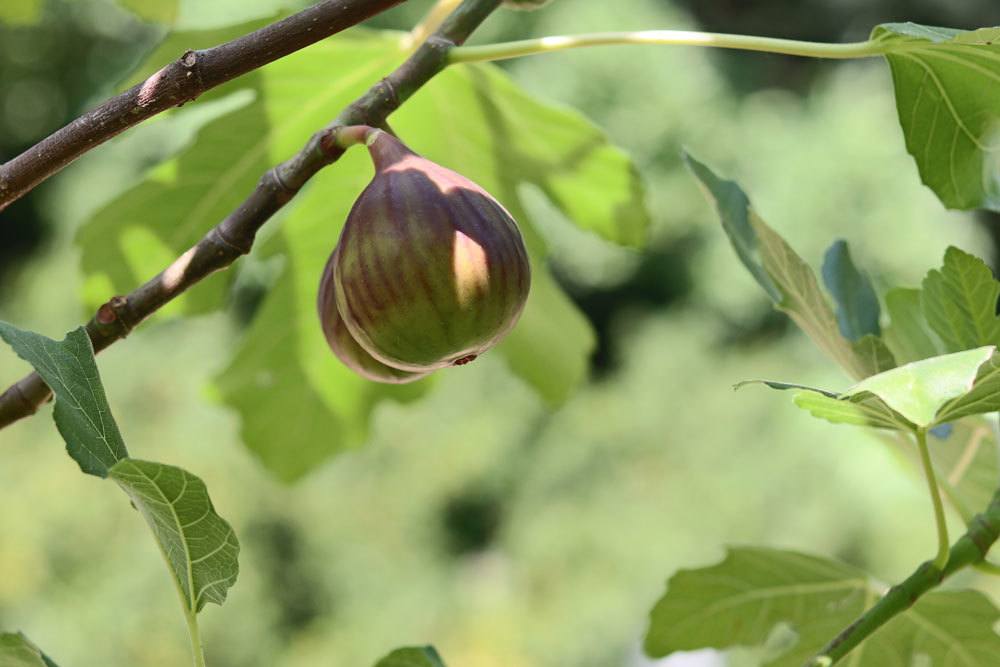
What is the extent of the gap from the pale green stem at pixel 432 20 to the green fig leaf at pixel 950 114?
0.28 meters

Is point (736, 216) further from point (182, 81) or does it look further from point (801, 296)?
point (182, 81)

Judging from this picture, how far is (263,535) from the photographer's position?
4504 millimetres

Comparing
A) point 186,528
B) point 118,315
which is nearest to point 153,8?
point 118,315

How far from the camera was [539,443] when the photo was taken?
5.15m

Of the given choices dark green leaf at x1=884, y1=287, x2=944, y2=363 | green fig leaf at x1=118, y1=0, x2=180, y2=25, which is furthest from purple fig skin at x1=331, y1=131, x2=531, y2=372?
green fig leaf at x1=118, y1=0, x2=180, y2=25

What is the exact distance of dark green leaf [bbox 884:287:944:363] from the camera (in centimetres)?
73

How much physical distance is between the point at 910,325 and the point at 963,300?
15 centimetres

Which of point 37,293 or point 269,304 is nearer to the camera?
point 269,304

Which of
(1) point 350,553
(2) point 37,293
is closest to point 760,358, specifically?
(1) point 350,553

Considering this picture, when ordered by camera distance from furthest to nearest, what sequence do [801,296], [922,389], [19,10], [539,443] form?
[539,443], [19,10], [801,296], [922,389]

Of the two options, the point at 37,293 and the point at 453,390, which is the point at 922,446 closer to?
the point at 453,390

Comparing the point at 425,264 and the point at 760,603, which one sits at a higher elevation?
the point at 425,264

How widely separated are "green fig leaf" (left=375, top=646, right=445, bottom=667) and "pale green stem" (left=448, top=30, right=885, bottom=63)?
11.4 inches

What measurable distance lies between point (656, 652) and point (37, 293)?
203 inches
